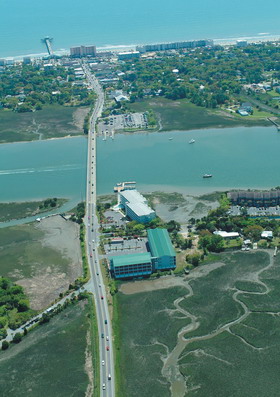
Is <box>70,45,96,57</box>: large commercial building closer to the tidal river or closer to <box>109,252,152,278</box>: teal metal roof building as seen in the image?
the tidal river

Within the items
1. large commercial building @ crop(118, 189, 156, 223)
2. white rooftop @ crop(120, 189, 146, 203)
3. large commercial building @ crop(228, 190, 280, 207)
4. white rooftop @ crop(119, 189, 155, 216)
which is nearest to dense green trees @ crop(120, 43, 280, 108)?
large commercial building @ crop(228, 190, 280, 207)

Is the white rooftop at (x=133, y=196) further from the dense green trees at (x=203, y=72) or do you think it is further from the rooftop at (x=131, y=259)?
the dense green trees at (x=203, y=72)

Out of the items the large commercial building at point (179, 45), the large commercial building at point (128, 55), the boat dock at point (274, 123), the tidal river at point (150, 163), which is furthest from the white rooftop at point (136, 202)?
the large commercial building at point (179, 45)

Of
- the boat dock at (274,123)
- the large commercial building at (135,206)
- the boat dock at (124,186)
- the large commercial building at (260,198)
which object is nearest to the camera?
the large commercial building at (135,206)

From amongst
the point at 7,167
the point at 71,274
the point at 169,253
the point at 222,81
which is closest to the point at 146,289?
the point at 169,253

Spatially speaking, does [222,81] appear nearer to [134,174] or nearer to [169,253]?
[134,174]

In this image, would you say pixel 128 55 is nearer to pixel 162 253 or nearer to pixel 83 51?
pixel 83 51
